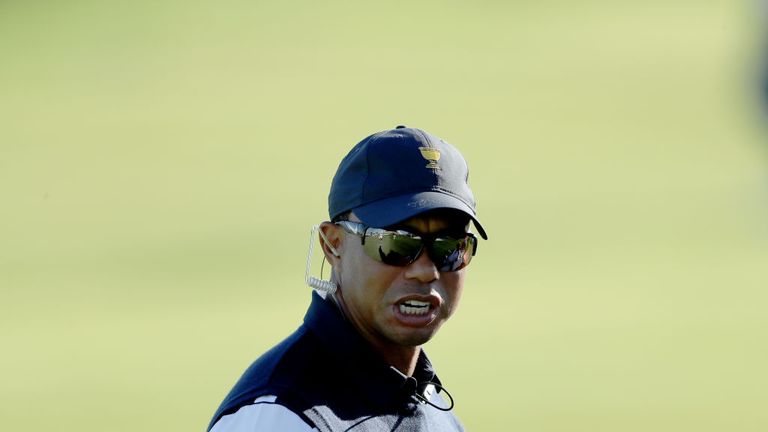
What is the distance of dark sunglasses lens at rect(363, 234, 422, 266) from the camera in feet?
7.16

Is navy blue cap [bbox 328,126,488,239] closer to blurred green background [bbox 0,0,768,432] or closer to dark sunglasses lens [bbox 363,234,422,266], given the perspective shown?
dark sunglasses lens [bbox 363,234,422,266]

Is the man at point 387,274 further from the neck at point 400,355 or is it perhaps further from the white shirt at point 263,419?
the white shirt at point 263,419

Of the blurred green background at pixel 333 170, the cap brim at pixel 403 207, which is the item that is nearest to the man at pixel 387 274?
the cap brim at pixel 403 207

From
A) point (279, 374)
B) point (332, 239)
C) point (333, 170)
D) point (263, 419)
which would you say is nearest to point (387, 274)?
point (332, 239)

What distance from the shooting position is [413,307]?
86.5 inches

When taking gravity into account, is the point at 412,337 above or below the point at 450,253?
below

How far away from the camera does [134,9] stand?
8992 mm

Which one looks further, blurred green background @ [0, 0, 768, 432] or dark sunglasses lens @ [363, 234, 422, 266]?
blurred green background @ [0, 0, 768, 432]

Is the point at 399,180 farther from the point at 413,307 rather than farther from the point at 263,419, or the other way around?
the point at 263,419

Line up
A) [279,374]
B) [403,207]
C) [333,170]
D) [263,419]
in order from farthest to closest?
[333,170], [403,207], [279,374], [263,419]

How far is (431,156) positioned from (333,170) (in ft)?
20.1

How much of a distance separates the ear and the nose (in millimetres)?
174

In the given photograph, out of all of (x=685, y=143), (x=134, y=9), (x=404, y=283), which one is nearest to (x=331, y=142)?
(x=134, y=9)

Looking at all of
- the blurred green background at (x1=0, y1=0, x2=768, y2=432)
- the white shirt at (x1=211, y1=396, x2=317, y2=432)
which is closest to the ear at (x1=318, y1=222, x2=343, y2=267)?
the white shirt at (x1=211, y1=396, x2=317, y2=432)
